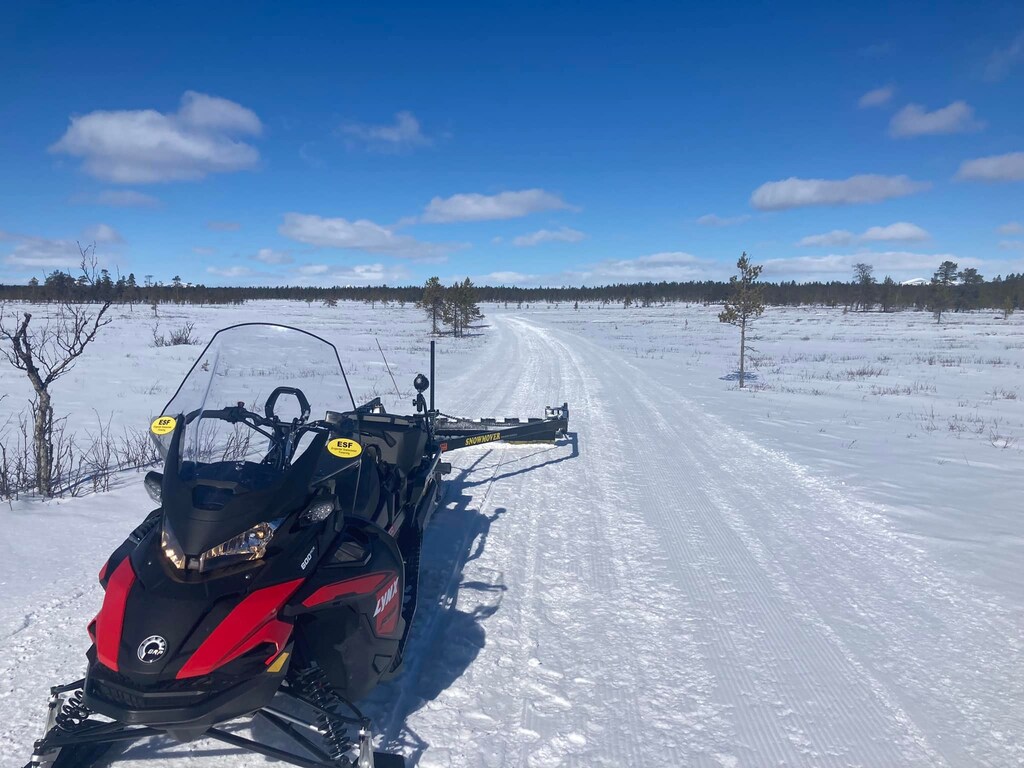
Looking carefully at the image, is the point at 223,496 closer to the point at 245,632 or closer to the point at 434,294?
the point at 245,632

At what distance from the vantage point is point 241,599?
2523 mm

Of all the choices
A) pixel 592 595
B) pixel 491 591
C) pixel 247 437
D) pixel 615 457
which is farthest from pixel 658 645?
pixel 615 457

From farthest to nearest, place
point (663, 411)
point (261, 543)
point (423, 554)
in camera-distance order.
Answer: point (663, 411)
point (423, 554)
point (261, 543)

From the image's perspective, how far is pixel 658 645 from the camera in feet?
12.7

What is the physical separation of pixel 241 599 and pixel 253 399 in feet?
5.53

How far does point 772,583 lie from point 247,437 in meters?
3.84

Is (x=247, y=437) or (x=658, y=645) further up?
(x=247, y=437)

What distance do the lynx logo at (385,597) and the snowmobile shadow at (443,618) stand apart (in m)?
0.63

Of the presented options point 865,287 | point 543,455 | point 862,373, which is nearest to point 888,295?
point 865,287

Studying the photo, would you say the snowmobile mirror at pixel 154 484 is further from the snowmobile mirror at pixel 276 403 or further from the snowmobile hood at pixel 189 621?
the snowmobile mirror at pixel 276 403

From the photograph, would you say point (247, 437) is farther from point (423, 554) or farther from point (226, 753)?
point (423, 554)

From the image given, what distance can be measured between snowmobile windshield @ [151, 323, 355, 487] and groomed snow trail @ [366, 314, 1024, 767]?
148 cm

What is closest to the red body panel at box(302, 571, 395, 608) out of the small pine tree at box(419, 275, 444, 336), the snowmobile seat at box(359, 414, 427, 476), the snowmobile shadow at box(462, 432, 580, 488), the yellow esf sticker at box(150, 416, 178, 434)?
the yellow esf sticker at box(150, 416, 178, 434)

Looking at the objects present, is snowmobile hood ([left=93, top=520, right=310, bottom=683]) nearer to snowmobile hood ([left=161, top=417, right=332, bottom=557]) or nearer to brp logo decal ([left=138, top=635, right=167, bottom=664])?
brp logo decal ([left=138, top=635, right=167, bottom=664])
